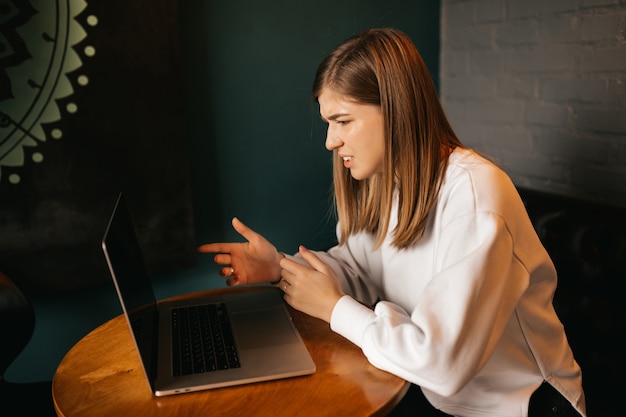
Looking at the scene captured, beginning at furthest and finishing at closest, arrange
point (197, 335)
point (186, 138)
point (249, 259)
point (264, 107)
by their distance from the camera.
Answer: point (264, 107) → point (186, 138) → point (249, 259) → point (197, 335)

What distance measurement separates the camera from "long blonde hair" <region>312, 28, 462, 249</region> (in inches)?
43.9

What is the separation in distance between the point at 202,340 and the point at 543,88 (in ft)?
4.10

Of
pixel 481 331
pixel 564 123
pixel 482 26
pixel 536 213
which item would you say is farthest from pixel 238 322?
pixel 482 26

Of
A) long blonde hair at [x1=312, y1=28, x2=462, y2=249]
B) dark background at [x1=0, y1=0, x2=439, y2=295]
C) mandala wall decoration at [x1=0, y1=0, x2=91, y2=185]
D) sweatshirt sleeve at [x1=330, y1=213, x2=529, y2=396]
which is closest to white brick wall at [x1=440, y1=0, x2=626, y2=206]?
dark background at [x1=0, y1=0, x2=439, y2=295]

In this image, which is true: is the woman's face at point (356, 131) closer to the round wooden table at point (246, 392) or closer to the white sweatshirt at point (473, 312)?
the white sweatshirt at point (473, 312)

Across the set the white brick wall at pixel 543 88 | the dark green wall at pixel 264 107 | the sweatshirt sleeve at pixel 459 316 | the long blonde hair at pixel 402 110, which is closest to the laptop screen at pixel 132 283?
the sweatshirt sleeve at pixel 459 316

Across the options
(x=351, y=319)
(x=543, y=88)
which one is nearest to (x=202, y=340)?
(x=351, y=319)

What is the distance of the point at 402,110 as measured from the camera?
112cm

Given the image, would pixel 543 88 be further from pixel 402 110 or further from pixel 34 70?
pixel 34 70

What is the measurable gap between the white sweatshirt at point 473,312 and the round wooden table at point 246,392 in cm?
5

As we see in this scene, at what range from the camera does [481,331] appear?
0.95 metres

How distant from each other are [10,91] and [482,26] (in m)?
1.43

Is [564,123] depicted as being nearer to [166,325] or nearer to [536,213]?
[536,213]

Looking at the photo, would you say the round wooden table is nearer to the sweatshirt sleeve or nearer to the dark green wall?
the sweatshirt sleeve
